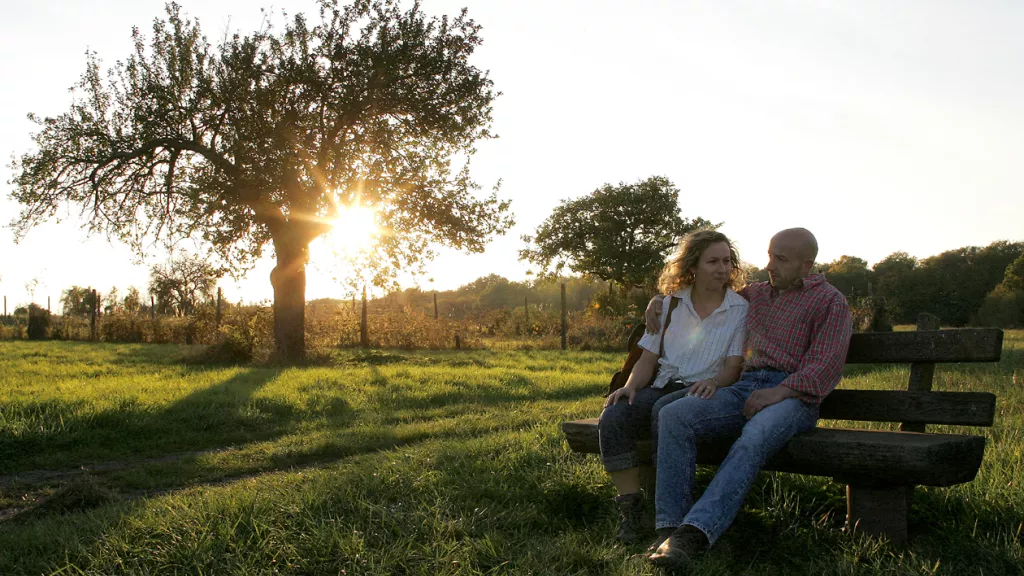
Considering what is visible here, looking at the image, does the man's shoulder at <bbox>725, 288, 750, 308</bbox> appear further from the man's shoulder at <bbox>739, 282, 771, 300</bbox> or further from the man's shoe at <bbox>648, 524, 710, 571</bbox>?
the man's shoe at <bbox>648, 524, 710, 571</bbox>

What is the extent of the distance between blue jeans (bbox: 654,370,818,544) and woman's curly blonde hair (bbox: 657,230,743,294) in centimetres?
73

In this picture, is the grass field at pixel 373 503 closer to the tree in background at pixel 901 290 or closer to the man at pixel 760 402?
the man at pixel 760 402

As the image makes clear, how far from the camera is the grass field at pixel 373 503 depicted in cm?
325

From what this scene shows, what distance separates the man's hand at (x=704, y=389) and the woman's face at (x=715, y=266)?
2.04 feet

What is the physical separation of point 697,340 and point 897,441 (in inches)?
45.5

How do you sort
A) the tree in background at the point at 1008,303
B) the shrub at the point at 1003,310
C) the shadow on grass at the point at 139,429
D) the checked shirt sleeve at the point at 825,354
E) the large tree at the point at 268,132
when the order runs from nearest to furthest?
the checked shirt sleeve at the point at 825,354
the shadow on grass at the point at 139,429
the large tree at the point at 268,132
the shrub at the point at 1003,310
the tree in background at the point at 1008,303

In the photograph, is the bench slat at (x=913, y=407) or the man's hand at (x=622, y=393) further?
the man's hand at (x=622, y=393)

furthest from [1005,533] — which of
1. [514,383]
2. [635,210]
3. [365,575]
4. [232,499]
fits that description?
[635,210]

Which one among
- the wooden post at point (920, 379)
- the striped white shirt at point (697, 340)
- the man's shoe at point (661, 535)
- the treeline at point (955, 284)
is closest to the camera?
the man's shoe at point (661, 535)

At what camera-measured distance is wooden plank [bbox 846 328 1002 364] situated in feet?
11.2

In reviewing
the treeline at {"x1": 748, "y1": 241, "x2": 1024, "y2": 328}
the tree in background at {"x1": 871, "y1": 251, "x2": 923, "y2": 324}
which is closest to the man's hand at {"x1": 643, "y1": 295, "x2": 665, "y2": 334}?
the treeline at {"x1": 748, "y1": 241, "x2": 1024, "y2": 328}

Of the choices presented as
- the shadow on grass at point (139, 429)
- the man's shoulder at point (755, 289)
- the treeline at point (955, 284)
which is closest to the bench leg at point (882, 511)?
the man's shoulder at point (755, 289)

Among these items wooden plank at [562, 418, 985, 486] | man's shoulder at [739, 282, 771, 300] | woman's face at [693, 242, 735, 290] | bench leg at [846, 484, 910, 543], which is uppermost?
woman's face at [693, 242, 735, 290]

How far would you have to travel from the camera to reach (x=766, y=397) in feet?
11.8
